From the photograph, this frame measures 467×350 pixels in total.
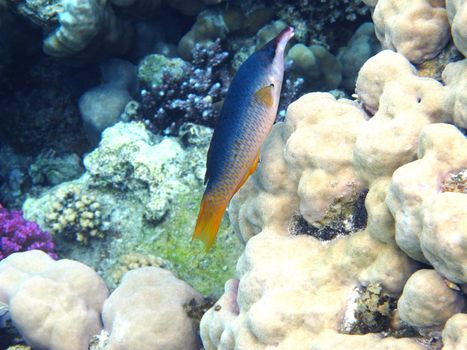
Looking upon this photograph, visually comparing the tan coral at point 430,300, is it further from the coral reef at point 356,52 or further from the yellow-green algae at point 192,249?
the coral reef at point 356,52

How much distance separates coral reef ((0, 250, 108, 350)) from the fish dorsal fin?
2.12 meters

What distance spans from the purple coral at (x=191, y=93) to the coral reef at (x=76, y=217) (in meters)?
1.08

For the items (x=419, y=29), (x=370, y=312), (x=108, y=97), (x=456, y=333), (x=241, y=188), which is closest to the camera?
(x=456, y=333)

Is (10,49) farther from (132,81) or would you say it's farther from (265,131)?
(265,131)

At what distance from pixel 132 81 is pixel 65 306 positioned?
130 inches

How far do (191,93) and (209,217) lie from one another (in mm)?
2791

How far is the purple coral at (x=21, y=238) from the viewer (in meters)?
4.32

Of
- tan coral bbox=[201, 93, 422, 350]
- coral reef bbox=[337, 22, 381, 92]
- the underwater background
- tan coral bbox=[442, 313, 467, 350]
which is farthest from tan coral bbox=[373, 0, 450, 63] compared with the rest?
coral reef bbox=[337, 22, 381, 92]

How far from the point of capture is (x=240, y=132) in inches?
88.5

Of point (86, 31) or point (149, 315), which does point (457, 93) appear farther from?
point (86, 31)

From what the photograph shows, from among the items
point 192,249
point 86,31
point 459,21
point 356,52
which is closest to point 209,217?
point 459,21

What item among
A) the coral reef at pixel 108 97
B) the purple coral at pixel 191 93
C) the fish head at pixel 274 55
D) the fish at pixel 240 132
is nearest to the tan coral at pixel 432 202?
the fish at pixel 240 132

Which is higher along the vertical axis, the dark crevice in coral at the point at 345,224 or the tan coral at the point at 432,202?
the tan coral at the point at 432,202

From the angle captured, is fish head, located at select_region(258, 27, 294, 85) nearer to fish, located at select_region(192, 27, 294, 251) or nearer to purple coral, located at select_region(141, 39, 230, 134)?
fish, located at select_region(192, 27, 294, 251)
